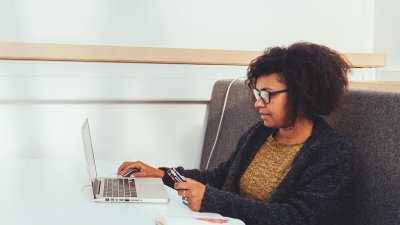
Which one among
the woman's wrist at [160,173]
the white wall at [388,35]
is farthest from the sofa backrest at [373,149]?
the white wall at [388,35]

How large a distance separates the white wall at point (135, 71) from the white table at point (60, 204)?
1.52ft

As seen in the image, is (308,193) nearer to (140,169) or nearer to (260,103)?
(260,103)

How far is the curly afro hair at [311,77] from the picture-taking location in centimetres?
153

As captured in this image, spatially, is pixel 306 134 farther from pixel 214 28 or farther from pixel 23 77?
pixel 23 77

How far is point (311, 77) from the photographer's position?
1538 millimetres

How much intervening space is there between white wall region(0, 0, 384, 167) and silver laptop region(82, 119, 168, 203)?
2.31 ft

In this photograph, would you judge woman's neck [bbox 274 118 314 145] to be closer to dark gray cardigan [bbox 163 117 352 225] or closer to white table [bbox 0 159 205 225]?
dark gray cardigan [bbox 163 117 352 225]

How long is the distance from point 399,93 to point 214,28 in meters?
1.21

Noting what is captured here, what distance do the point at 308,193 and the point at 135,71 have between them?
3.76ft

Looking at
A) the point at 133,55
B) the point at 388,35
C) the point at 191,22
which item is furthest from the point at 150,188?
the point at 388,35

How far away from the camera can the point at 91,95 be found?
2297 mm

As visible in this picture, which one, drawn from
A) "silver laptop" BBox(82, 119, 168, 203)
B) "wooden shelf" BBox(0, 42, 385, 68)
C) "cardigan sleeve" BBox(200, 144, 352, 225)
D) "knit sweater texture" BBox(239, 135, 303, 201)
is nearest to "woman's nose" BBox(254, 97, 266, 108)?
"knit sweater texture" BBox(239, 135, 303, 201)

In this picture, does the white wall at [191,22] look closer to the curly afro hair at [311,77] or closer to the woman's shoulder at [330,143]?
the curly afro hair at [311,77]

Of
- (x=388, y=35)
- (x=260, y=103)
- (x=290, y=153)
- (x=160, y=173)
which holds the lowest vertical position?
(x=160, y=173)
